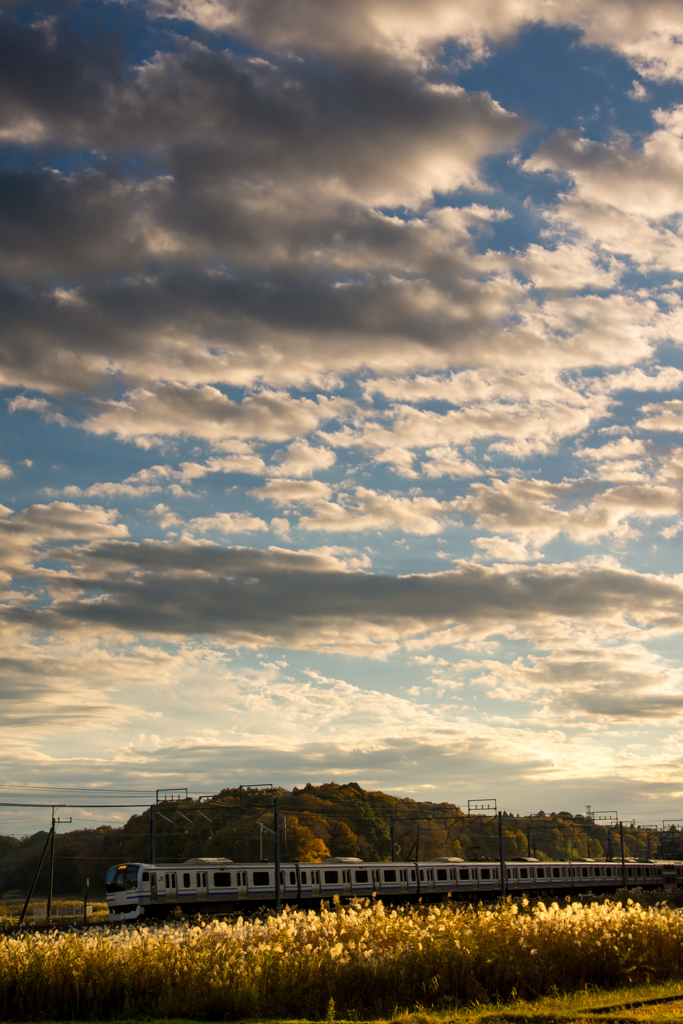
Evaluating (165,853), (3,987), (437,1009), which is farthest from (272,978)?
(165,853)

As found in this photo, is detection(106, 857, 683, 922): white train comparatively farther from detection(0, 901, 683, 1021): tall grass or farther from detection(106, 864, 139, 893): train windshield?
detection(0, 901, 683, 1021): tall grass

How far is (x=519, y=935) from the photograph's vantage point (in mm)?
15969

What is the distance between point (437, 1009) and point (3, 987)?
674 cm

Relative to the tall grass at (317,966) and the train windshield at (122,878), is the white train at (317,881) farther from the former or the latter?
the tall grass at (317,966)

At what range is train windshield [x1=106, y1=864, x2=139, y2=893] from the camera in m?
43.3

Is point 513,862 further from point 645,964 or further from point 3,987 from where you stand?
point 3,987

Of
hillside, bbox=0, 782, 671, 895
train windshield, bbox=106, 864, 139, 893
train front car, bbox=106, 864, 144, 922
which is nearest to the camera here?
train front car, bbox=106, 864, 144, 922

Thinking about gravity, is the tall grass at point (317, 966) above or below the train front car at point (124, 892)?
above

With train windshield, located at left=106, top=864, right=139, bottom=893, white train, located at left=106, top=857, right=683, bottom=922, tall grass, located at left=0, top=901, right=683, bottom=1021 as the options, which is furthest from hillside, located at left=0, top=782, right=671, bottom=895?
tall grass, located at left=0, top=901, right=683, bottom=1021

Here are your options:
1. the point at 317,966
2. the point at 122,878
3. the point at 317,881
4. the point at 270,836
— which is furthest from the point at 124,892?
the point at 270,836

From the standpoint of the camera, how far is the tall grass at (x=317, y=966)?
46.3ft

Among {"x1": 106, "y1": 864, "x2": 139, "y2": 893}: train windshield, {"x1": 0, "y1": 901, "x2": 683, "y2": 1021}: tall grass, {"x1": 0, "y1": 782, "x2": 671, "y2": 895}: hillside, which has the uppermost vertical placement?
{"x1": 0, "y1": 901, "x2": 683, "y2": 1021}: tall grass

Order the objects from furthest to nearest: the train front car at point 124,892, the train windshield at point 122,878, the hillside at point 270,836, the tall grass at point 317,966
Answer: the hillside at point 270,836
the train windshield at point 122,878
the train front car at point 124,892
the tall grass at point 317,966

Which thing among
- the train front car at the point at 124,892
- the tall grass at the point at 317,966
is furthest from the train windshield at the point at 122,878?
the tall grass at the point at 317,966
